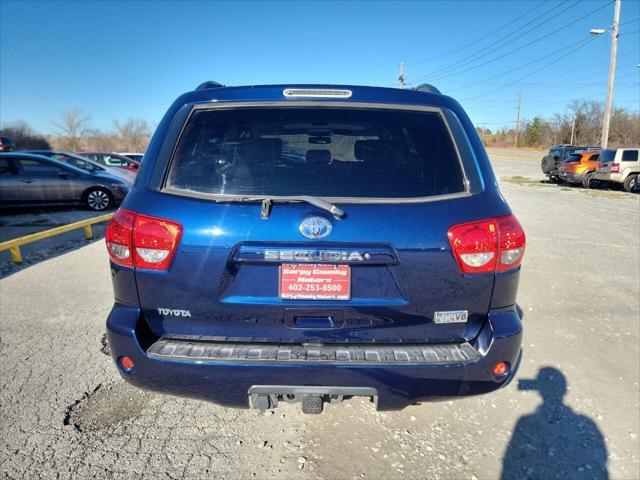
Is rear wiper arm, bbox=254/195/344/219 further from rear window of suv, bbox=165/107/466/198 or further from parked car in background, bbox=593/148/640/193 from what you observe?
parked car in background, bbox=593/148/640/193

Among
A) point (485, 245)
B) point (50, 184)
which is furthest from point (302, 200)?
point (50, 184)

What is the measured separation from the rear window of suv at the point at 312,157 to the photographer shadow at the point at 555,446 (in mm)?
1604

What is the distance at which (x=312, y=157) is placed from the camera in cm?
231

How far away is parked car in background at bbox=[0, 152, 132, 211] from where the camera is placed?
1012 cm

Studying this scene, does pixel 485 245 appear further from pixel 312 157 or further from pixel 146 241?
pixel 146 241

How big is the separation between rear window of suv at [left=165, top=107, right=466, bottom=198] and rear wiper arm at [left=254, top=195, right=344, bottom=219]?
8 cm

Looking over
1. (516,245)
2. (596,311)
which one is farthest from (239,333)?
(596,311)

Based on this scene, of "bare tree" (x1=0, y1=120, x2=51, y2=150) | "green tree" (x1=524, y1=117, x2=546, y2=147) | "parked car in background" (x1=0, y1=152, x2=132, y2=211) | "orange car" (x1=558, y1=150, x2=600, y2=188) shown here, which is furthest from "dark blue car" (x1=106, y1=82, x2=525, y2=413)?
"green tree" (x1=524, y1=117, x2=546, y2=147)

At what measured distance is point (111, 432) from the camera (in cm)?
242

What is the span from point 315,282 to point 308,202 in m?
0.37

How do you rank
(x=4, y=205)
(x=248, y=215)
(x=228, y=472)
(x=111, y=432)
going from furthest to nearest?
(x=4, y=205), (x=111, y=432), (x=228, y=472), (x=248, y=215)

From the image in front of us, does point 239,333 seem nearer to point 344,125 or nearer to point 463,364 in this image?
point 463,364

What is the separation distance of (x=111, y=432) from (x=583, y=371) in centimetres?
342

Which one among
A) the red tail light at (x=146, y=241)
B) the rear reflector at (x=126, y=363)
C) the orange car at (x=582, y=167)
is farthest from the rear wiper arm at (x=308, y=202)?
the orange car at (x=582, y=167)
